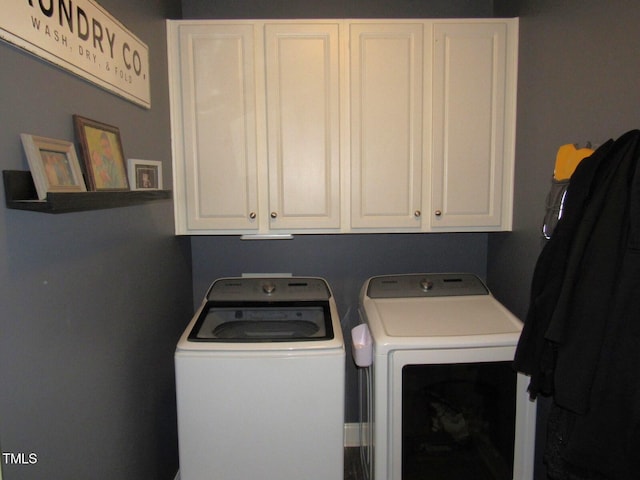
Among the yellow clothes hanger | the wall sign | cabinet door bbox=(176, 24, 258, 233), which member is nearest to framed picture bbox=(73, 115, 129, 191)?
the wall sign

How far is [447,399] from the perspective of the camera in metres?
1.64

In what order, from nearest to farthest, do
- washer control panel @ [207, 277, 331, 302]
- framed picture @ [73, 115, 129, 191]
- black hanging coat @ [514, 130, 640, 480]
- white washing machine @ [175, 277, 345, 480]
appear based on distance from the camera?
black hanging coat @ [514, 130, 640, 480] → framed picture @ [73, 115, 129, 191] → white washing machine @ [175, 277, 345, 480] → washer control panel @ [207, 277, 331, 302]

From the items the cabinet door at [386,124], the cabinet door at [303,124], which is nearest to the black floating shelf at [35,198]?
the cabinet door at [303,124]

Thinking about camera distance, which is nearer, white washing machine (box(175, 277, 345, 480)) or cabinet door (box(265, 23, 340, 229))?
white washing machine (box(175, 277, 345, 480))

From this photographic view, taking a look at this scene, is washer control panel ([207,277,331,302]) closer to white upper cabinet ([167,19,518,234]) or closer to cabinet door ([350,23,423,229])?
white upper cabinet ([167,19,518,234])

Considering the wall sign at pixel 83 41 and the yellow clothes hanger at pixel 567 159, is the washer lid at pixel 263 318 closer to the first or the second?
the wall sign at pixel 83 41

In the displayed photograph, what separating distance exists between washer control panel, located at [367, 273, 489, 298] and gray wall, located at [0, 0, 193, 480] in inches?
39.2

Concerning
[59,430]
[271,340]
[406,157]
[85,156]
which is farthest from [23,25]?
[406,157]

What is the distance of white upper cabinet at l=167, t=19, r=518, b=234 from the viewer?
1.88m

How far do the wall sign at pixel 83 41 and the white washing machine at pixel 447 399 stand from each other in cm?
127

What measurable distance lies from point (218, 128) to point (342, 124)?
57 centimetres

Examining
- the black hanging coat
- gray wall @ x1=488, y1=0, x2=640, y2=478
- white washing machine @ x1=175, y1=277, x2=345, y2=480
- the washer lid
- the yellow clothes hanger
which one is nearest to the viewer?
the black hanging coat

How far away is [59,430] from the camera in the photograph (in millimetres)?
1074

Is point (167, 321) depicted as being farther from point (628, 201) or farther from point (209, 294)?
point (628, 201)
